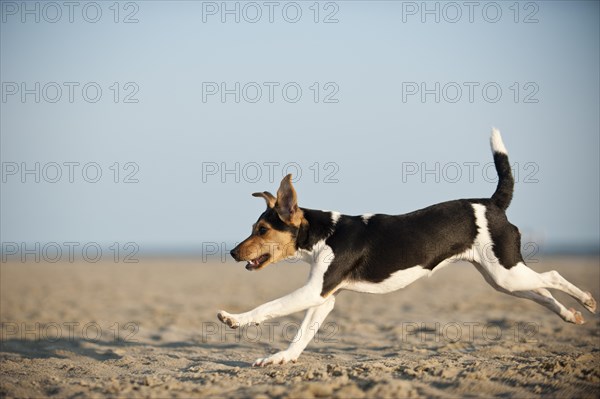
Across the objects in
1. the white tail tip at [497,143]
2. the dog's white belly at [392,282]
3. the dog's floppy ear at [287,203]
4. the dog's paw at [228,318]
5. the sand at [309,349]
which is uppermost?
the white tail tip at [497,143]

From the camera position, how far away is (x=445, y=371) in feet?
22.0

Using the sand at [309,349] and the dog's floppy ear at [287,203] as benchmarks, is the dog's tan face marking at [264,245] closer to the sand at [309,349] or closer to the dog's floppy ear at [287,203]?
the dog's floppy ear at [287,203]

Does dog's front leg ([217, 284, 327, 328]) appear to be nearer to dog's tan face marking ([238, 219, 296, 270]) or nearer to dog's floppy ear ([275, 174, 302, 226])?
dog's tan face marking ([238, 219, 296, 270])

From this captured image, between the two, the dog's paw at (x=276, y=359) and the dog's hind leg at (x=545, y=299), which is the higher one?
the dog's hind leg at (x=545, y=299)

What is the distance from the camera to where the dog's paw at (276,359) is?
7.59 metres

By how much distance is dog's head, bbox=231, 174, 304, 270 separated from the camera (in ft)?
24.5

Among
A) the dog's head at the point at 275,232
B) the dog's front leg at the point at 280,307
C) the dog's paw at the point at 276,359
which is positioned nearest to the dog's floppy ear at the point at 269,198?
the dog's head at the point at 275,232

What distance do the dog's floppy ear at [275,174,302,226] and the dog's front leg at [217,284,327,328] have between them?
0.81m

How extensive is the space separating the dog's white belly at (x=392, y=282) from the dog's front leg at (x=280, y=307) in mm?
519

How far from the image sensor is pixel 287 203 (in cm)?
752

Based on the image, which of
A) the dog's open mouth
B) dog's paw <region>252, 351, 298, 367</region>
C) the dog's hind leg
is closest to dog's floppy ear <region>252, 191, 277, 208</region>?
the dog's open mouth

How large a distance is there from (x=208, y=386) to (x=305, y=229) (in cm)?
209

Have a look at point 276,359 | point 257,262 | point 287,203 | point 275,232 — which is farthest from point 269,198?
point 276,359

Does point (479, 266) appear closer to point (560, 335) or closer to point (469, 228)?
point (469, 228)
